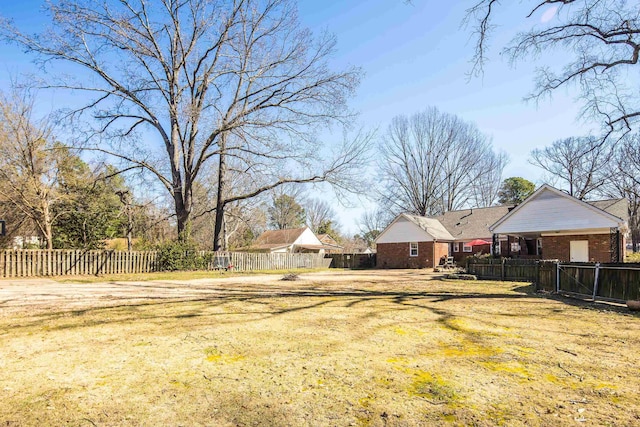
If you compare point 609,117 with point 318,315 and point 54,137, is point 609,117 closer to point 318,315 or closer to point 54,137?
point 318,315

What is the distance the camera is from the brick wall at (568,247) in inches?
920

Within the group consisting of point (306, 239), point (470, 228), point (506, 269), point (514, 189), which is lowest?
point (506, 269)

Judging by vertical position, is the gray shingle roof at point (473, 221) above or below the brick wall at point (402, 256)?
above

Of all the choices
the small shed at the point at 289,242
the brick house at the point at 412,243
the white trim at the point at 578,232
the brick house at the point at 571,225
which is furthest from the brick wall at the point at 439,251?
the small shed at the point at 289,242

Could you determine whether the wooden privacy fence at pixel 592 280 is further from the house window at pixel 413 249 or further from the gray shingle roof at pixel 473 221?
the gray shingle roof at pixel 473 221

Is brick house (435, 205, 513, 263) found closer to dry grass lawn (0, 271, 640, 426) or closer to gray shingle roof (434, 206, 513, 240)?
gray shingle roof (434, 206, 513, 240)

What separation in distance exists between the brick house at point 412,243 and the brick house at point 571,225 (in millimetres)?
8994

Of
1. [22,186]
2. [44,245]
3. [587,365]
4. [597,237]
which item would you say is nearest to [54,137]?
[22,186]

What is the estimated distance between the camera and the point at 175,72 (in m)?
21.3

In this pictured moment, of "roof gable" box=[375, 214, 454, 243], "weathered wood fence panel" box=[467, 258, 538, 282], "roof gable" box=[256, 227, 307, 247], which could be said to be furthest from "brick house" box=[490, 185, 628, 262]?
"roof gable" box=[256, 227, 307, 247]

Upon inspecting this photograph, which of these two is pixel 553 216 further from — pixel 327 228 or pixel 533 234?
pixel 327 228

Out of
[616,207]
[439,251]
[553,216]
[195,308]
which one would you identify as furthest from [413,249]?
[195,308]

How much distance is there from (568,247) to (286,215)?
44488 mm

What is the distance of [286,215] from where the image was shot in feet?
208
